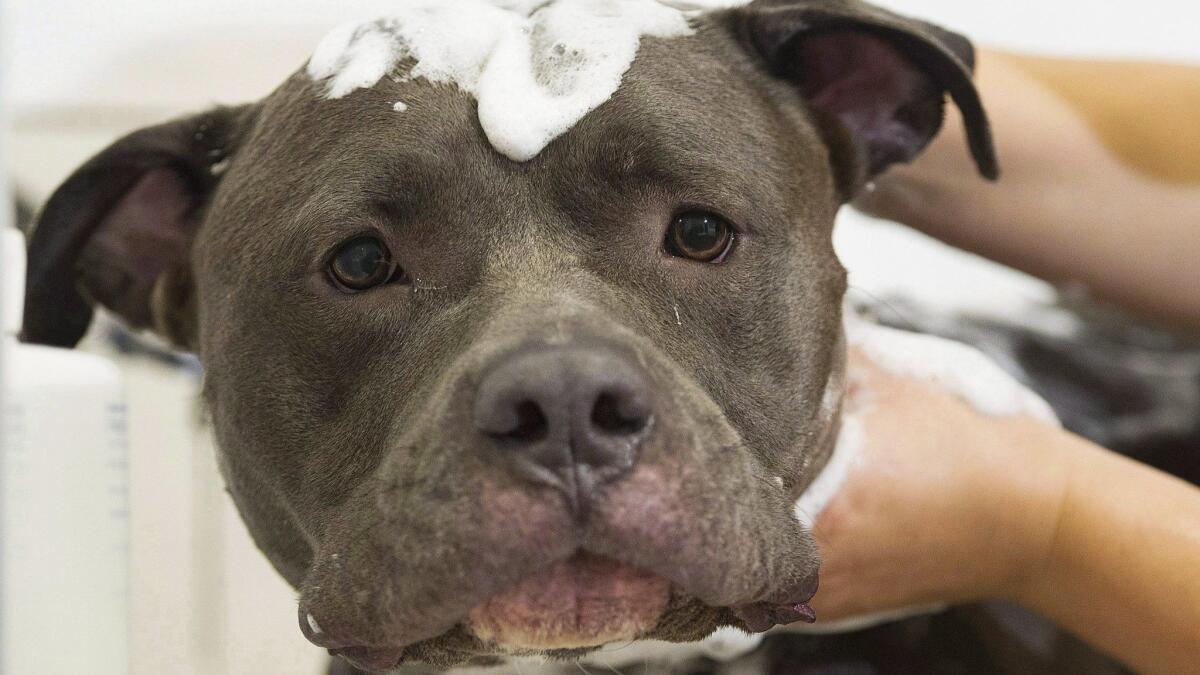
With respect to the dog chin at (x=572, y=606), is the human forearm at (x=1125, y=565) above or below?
below

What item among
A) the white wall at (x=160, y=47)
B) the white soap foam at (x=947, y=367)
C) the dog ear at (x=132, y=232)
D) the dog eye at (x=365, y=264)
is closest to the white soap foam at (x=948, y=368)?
the white soap foam at (x=947, y=367)

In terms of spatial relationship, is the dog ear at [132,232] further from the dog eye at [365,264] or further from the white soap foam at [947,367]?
the white soap foam at [947,367]

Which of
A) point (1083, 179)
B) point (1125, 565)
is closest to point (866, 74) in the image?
point (1083, 179)

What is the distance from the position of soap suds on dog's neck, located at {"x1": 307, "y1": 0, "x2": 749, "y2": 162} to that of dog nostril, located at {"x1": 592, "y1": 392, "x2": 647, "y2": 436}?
0.43m

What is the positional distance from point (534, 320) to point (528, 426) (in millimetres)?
153

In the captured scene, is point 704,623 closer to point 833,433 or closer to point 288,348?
point 833,433

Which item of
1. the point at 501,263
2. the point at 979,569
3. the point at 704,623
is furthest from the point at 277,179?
the point at 979,569

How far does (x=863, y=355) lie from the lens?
1.99 meters

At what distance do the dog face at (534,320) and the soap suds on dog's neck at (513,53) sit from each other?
0.09 feet

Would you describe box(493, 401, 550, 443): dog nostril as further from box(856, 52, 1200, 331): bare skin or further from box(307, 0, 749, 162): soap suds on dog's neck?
box(856, 52, 1200, 331): bare skin

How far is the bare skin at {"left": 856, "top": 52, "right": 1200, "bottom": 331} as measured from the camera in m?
2.28

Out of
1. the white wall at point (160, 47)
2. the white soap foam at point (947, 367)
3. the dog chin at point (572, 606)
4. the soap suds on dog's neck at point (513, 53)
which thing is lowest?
the white soap foam at point (947, 367)

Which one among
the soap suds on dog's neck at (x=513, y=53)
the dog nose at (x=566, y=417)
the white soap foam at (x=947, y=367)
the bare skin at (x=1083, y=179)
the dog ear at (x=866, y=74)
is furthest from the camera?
the bare skin at (x=1083, y=179)

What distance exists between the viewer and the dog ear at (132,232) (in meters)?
1.81
